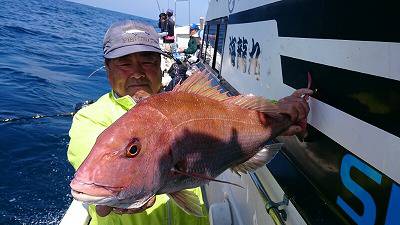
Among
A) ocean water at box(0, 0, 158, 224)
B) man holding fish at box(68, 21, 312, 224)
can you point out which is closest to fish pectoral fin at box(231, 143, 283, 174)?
man holding fish at box(68, 21, 312, 224)

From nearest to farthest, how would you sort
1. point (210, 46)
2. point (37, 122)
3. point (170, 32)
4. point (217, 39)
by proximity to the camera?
point (217, 39) < point (210, 46) < point (37, 122) < point (170, 32)

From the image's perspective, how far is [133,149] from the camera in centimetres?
136

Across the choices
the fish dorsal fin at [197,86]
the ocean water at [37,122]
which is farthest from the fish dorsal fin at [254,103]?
the ocean water at [37,122]

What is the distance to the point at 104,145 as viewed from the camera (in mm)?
1346

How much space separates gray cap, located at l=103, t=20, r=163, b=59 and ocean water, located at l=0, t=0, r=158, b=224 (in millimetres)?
4073

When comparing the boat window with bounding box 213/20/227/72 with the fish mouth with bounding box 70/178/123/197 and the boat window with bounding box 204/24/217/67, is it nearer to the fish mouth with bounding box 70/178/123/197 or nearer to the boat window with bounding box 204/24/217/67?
the boat window with bounding box 204/24/217/67

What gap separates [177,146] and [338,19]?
102 centimetres

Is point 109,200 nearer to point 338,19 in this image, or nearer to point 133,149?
point 133,149

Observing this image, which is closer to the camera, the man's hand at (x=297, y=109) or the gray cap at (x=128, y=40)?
the man's hand at (x=297, y=109)

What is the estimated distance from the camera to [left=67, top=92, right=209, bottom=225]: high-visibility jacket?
88.3 inches

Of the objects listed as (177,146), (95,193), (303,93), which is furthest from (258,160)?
(95,193)

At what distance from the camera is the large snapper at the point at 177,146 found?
4.27 feet

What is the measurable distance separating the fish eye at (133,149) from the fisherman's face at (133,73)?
117 centimetres

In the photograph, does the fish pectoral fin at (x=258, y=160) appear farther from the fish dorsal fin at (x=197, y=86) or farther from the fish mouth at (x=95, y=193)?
the fish mouth at (x=95, y=193)
